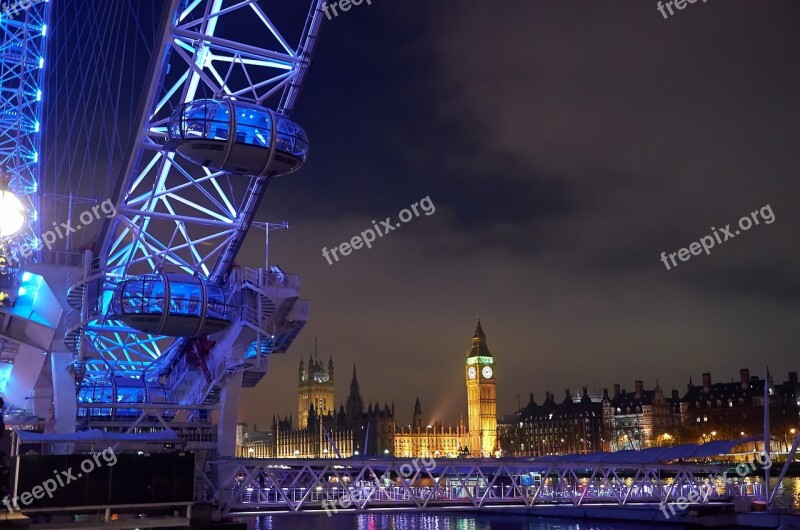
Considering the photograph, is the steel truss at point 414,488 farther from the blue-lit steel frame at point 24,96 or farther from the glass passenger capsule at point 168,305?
the blue-lit steel frame at point 24,96

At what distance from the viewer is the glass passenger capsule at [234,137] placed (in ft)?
82.6

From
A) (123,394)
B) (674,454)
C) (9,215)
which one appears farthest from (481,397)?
(9,215)

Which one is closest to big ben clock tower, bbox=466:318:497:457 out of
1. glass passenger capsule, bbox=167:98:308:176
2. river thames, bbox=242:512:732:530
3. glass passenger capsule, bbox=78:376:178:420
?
river thames, bbox=242:512:732:530

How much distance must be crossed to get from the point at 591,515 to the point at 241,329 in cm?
2311

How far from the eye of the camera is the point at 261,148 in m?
25.5

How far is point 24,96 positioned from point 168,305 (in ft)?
61.8

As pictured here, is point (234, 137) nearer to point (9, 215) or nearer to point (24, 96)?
point (9, 215)

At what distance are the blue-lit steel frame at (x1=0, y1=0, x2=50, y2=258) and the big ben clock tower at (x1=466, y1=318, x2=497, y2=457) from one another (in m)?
136

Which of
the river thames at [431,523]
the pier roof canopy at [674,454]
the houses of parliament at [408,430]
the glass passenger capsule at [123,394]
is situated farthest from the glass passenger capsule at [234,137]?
the houses of parliament at [408,430]

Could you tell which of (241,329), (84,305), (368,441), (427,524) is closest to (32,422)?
(84,305)

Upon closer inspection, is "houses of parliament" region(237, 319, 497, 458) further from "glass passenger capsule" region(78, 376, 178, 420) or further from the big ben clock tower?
"glass passenger capsule" region(78, 376, 178, 420)

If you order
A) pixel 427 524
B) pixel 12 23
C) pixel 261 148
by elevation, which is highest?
pixel 12 23

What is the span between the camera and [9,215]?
35469mm

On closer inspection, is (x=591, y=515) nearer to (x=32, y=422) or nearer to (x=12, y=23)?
(x=32, y=422)
